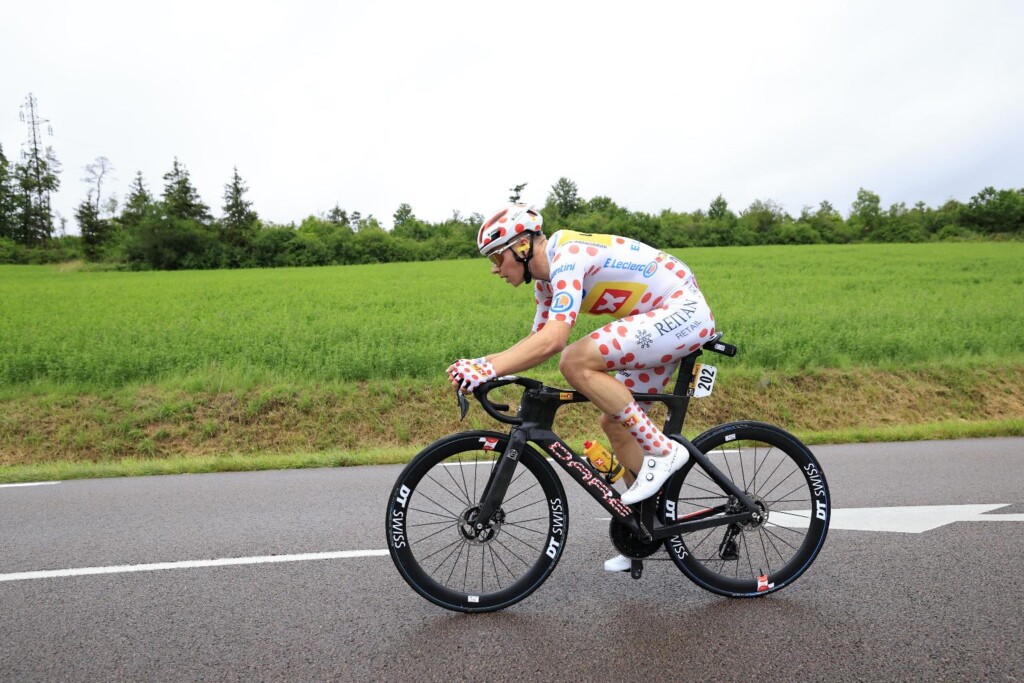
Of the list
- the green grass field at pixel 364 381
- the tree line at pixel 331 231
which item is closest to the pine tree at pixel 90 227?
the tree line at pixel 331 231

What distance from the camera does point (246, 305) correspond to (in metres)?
19.9

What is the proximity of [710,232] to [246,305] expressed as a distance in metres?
35.5

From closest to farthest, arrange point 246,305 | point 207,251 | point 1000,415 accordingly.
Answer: point 1000,415 → point 246,305 → point 207,251

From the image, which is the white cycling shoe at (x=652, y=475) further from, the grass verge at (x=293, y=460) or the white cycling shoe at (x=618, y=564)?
the grass verge at (x=293, y=460)

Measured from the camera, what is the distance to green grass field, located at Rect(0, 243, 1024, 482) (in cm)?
875

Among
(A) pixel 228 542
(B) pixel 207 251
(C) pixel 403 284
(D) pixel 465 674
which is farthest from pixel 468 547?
(B) pixel 207 251

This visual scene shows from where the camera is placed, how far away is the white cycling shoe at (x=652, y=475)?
3463mm

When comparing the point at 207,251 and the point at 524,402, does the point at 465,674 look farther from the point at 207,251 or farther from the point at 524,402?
the point at 207,251

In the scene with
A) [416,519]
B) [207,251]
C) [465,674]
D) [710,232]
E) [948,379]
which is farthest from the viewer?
[207,251]

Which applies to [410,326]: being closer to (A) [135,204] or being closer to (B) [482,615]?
(B) [482,615]

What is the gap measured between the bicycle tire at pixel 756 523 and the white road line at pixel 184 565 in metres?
1.79

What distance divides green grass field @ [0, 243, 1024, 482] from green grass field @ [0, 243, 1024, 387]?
52 millimetres

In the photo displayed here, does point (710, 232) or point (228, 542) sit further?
point (710, 232)

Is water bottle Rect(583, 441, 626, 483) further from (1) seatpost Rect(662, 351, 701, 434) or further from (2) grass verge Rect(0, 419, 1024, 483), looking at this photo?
(2) grass verge Rect(0, 419, 1024, 483)
